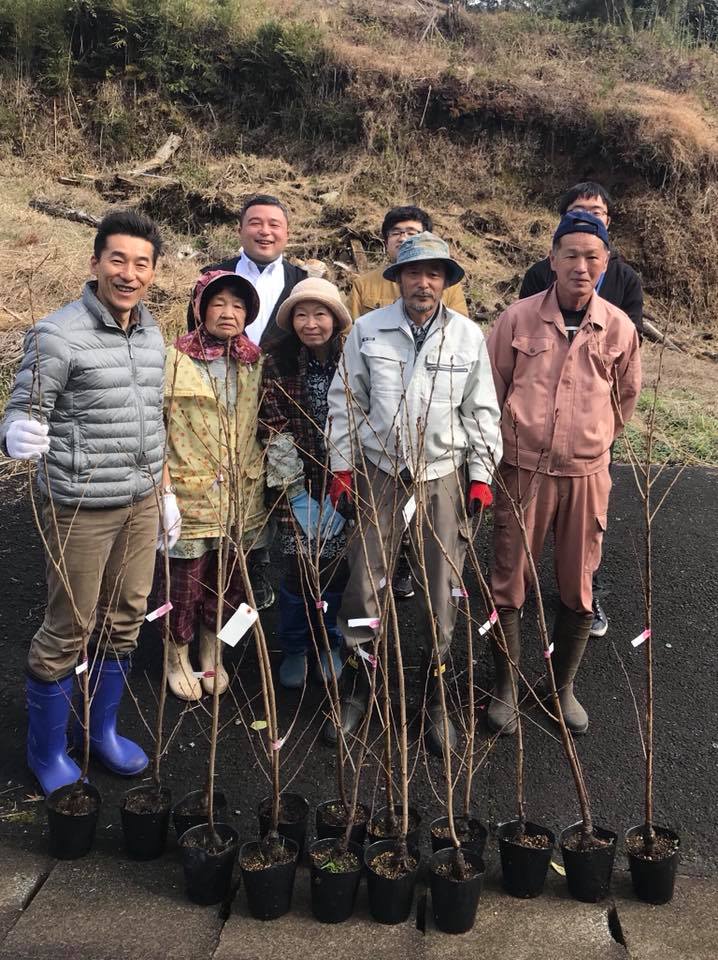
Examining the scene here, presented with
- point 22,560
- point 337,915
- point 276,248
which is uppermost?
point 276,248

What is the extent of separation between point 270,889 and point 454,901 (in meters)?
0.53

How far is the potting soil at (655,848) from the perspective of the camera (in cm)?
238

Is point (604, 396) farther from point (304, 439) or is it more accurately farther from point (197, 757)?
point (197, 757)

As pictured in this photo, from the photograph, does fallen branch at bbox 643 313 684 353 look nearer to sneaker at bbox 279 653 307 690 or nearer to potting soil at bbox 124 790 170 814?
sneaker at bbox 279 653 307 690

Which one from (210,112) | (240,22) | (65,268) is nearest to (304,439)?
(65,268)

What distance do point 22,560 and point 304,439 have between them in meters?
2.37

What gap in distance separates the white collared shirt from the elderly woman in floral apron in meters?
0.63

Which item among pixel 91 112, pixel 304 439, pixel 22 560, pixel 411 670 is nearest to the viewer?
pixel 304 439

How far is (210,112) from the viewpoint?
49.6 feet

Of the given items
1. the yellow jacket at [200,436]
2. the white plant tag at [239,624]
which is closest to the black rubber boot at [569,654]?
the yellow jacket at [200,436]

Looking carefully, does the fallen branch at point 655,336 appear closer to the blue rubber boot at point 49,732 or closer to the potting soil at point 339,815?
the potting soil at point 339,815

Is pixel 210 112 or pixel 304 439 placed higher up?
pixel 210 112

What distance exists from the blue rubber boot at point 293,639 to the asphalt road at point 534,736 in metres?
0.08

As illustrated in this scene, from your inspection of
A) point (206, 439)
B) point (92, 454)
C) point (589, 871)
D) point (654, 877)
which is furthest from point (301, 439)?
point (654, 877)
